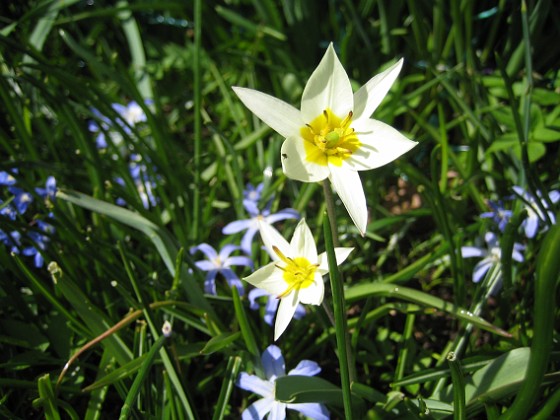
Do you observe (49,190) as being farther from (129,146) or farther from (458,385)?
(458,385)

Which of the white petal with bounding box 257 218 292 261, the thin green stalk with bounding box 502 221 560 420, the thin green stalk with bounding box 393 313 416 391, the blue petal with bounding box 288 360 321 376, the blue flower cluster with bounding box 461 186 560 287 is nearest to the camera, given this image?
the thin green stalk with bounding box 502 221 560 420

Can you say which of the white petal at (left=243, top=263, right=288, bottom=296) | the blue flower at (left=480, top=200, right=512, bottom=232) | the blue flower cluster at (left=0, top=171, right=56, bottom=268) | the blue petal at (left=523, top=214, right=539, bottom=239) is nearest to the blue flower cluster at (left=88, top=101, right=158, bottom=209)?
the blue flower cluster at (left=0, top=171, right=56, bottom=268)

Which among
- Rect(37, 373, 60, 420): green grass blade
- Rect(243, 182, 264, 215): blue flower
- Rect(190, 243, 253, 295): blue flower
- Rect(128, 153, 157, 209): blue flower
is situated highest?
Rect(128, 153, 157, 209): blue flower

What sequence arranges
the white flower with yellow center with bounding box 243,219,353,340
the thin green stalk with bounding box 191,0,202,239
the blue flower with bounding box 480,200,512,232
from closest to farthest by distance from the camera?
1. the white flower with yellow center with bounding box 243,219,353,340
2. the blue flower with bounding box 480,200,512,232
3. the thin green stalk with bounding box 191,0,202,239

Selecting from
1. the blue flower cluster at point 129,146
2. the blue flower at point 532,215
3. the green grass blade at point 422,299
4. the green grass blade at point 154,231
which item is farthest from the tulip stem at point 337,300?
the blue flower cluster at point 129,146

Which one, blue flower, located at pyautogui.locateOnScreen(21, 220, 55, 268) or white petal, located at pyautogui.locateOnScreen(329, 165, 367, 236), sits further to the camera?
blue flower, located at pyautogui.locateOnScreen(21, 220, 55, 268)

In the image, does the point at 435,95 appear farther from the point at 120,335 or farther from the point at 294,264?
the point at 120,335

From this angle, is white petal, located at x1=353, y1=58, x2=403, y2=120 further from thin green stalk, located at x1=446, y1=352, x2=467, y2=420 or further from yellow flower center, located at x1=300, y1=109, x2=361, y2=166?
thin green stalk, located at x1=446, y1=352, x2=467, y2=420
